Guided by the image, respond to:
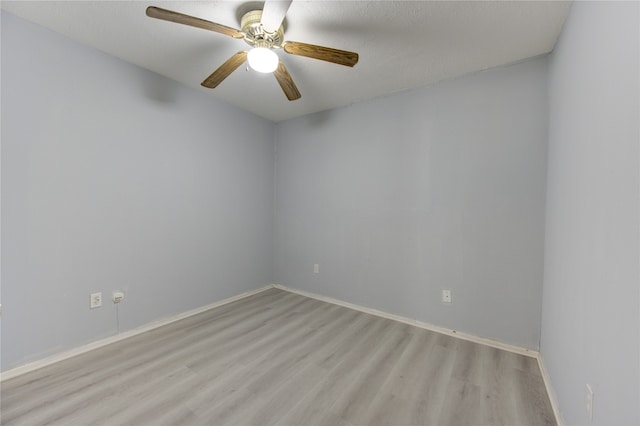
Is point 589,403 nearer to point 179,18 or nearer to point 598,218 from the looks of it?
point 598,218

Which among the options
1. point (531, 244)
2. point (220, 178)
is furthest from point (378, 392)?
point (220, 178)

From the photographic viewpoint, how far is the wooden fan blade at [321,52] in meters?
1.52

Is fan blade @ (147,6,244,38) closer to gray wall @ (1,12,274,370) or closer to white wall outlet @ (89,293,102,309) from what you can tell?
gray wall @ (1,12,274,370)

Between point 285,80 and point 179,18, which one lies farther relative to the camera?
point 285,80

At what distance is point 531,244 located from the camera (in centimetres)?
200

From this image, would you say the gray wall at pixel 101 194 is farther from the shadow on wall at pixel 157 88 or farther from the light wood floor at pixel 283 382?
the light wood floor at pixel 283 382

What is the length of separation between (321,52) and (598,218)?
5.16 feet

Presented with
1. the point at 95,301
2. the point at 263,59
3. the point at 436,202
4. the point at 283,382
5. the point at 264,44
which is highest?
the point at 264,44

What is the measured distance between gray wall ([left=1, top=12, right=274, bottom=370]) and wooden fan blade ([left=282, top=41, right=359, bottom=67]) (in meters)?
1.58

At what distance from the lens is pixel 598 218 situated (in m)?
1.00

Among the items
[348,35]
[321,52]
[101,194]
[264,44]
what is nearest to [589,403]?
[321,52]

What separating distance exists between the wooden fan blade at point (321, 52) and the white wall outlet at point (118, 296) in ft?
7.70

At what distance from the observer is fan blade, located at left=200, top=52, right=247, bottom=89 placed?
167cm

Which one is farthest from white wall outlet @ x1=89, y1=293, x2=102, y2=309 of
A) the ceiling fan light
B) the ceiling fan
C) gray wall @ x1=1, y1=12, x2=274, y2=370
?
the ceiling fan light
